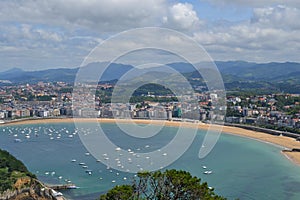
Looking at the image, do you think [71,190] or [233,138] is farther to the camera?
[233,138]

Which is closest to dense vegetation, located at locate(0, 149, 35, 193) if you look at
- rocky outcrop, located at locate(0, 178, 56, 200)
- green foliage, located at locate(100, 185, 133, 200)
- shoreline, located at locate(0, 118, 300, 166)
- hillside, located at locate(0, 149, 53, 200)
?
hillside, located at locate(0, 149, 53, 200)

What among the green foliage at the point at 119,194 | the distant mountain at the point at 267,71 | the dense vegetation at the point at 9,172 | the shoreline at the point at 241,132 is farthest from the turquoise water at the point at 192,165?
the distant mountain at the point at 267,71

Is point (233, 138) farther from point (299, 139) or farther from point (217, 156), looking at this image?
point (217, 156)

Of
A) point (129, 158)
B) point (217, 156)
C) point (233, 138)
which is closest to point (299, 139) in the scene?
point (233, 138)

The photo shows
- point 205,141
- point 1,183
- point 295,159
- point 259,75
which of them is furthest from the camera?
point 259,75

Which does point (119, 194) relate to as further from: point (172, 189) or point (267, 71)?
point (267, 71)

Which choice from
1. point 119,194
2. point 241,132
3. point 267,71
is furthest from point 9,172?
point 267,71

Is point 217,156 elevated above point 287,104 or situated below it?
below
